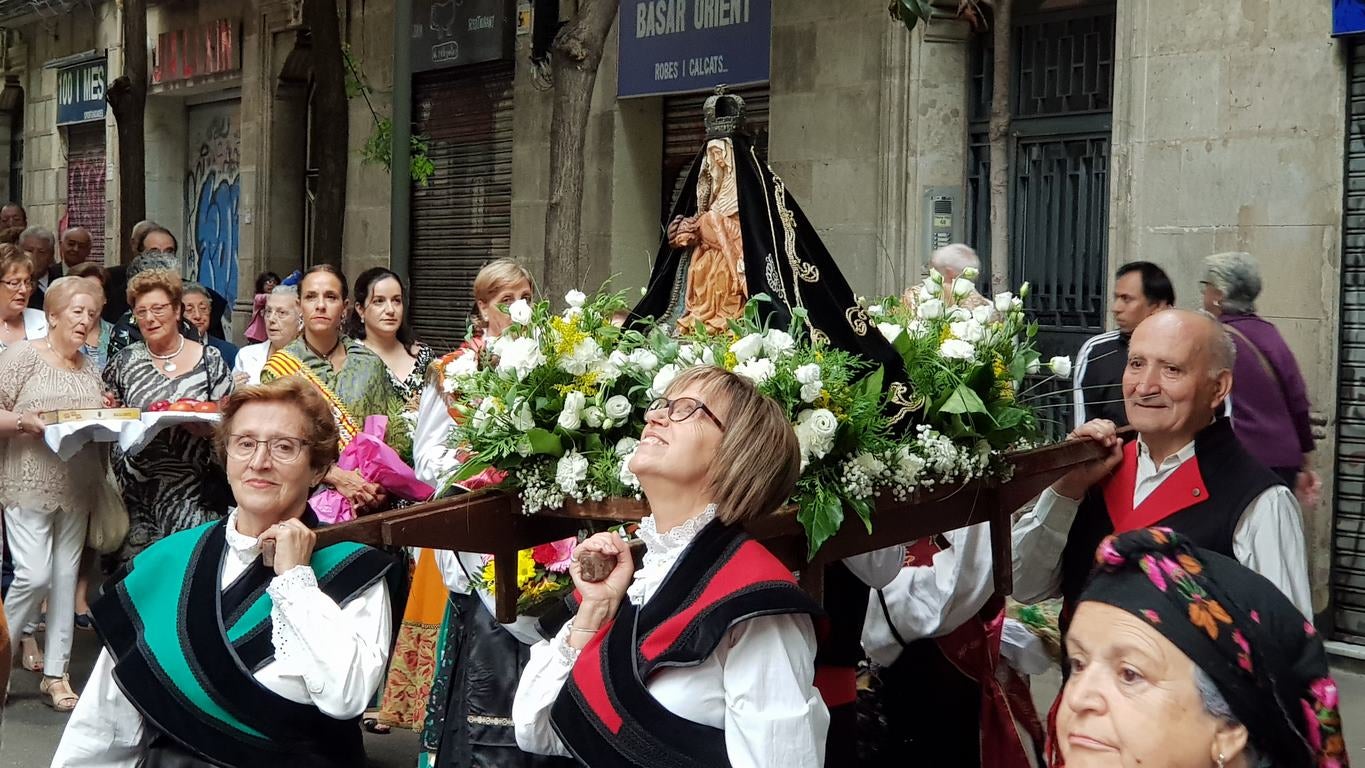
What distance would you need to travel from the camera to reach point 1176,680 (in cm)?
243

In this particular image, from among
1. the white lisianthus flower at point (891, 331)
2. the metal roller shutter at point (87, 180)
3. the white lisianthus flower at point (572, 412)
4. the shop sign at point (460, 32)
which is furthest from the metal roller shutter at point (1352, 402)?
the metal roller shutter at point (87, 180)

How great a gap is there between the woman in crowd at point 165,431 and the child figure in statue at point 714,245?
3876 millimetres

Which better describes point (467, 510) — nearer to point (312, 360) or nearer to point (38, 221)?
point (312, 360)

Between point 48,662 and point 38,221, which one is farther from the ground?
point 38,221

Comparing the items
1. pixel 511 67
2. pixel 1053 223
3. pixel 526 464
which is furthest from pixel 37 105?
pixel 526 464

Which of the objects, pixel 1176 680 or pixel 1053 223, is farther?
pixel 1053 223

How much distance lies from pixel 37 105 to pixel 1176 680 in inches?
1168

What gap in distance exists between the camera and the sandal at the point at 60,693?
26.3 ft

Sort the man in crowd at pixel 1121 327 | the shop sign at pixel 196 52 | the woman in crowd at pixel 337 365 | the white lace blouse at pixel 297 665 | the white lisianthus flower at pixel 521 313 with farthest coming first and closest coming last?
1. the shop sign at pixel 196 52
2. the man in crowd at pixel 1121 327
3. the woman in crowd at pixel 337 365
4. the white lisianthus flower at pixel 521 313
5. the white lace blouse at pixel 297 665

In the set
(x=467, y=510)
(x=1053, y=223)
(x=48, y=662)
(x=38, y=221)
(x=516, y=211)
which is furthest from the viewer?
(x=38, y=221)

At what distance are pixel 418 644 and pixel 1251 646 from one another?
5.36m

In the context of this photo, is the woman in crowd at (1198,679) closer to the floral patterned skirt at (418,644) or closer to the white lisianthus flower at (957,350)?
the white lisianthus flower at (957,350)

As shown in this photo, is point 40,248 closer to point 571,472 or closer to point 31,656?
point 31,656

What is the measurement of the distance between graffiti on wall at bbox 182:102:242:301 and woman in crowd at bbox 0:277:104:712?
45.7 ft
